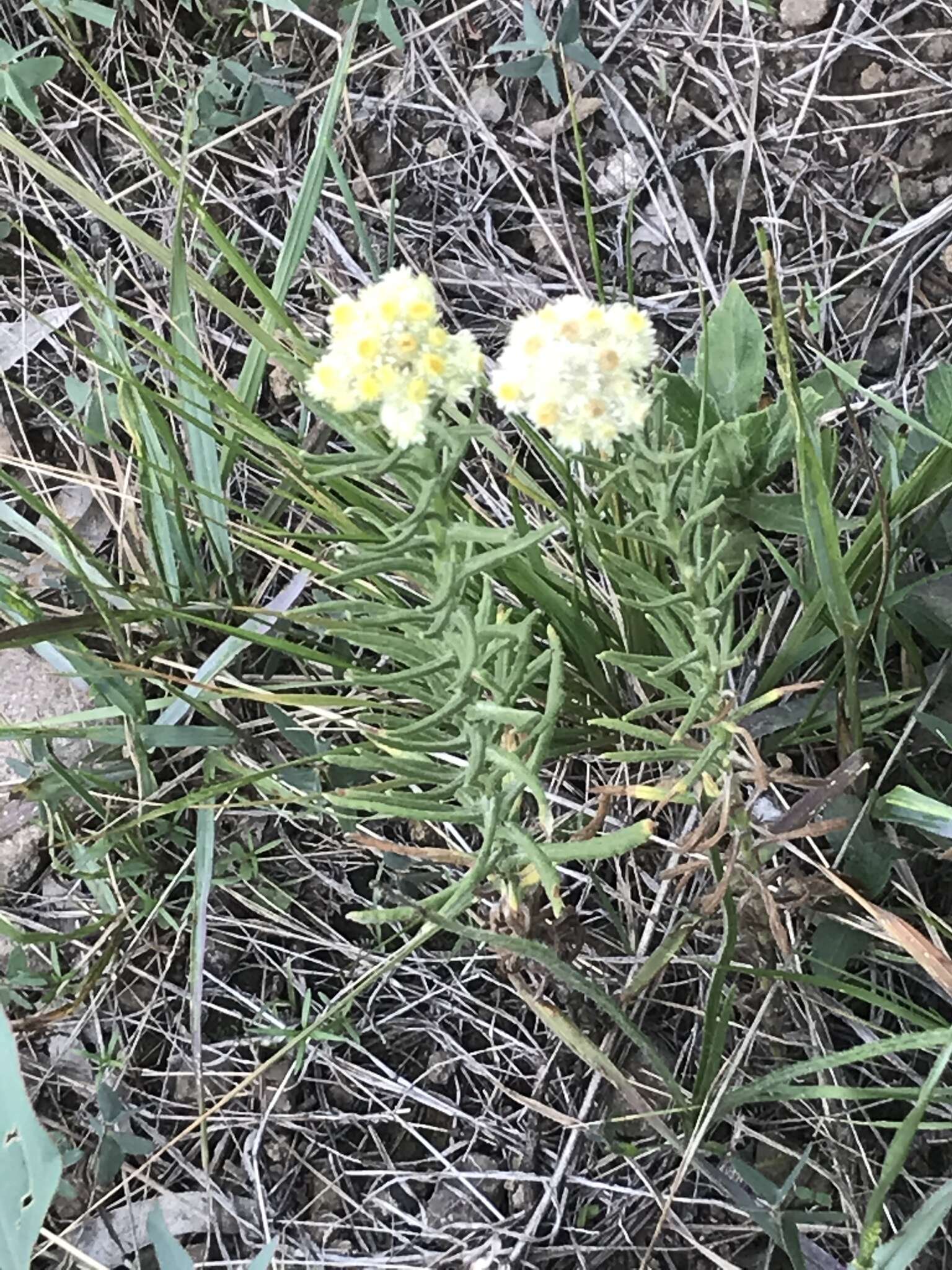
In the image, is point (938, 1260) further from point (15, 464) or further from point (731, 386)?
point (15, 464)

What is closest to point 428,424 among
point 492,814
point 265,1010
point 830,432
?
point 492,814

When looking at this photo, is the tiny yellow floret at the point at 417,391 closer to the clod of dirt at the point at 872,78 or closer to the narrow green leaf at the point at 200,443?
the narrow green leaf at the point at 200,443

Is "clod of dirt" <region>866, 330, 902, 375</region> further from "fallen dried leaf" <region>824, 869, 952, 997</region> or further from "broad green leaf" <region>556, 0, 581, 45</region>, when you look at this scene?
"fallen dried leaf" <region>824, 869, 952, 997</region>

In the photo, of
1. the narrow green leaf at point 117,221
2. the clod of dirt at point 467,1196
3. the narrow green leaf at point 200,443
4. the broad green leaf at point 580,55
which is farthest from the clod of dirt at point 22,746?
the broad green leaf at point 580,55

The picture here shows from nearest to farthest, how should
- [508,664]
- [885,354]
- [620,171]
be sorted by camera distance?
[508,664], [885,354], [620,171]

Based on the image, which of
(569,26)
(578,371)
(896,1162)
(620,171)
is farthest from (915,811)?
(569,26)

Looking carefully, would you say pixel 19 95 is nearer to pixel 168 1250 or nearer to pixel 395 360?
pixel 395 360
